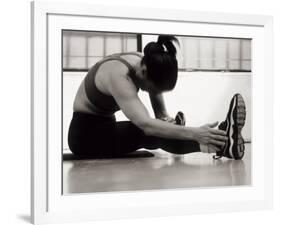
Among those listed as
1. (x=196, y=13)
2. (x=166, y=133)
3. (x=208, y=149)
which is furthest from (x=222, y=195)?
(x=196, y=13)

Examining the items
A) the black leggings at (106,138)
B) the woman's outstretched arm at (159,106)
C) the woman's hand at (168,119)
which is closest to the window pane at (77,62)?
the black leggings at (106,138)

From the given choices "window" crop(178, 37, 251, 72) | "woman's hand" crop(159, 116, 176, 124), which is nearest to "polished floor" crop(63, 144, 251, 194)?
"woman's hand" crop(159, 116, 176, 124)

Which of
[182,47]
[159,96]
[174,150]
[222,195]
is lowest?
[222,195]

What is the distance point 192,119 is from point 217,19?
0.54 metres

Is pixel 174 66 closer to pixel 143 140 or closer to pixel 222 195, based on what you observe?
pixel 143 140

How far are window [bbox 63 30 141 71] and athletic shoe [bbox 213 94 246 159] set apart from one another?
0.62 metres

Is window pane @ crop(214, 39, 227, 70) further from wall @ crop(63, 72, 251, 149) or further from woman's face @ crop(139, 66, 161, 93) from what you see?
woman's face @ crop(139, 66, 161, 93)

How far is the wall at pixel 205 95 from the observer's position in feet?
10.2

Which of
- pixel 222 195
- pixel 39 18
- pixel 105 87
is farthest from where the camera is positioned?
pixel 222 195

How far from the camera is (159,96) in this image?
3061 millimetres

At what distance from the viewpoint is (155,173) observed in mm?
3096

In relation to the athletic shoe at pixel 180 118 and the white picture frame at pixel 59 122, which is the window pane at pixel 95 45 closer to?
the white picture frame at pixel 59 122

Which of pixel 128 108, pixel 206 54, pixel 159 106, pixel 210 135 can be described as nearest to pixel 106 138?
pixel 128 108

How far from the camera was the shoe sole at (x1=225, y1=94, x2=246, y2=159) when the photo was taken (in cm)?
322
